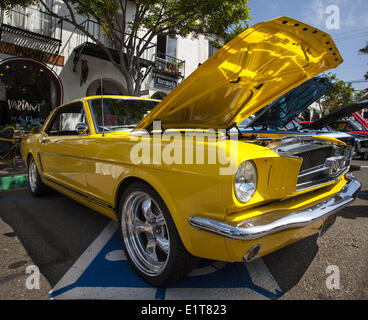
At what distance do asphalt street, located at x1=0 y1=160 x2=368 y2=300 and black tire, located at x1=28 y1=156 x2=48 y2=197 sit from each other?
56 centimetres

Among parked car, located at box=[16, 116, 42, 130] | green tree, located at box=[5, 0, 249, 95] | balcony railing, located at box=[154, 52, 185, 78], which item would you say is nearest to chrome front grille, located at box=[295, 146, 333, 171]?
green tree, located at box=[5, 0, 249, 95]

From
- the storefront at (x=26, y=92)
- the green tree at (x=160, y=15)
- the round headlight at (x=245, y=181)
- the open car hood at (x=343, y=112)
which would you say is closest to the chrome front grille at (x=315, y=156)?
the round headlight at (x=245, y=181)

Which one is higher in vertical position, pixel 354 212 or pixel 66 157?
pixel 66 157

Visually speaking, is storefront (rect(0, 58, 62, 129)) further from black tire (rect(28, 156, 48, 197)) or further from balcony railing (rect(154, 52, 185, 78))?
black tire (rect(28, 156, 48, 197))

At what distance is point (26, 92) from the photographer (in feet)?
30.5

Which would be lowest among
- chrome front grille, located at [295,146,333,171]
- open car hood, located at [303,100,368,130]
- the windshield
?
chrome front grille, located at [295,146,333,171]

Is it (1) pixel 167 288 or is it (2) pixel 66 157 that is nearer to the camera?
(1) pixel 167 288

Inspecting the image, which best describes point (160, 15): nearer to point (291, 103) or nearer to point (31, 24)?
point (31, 24)

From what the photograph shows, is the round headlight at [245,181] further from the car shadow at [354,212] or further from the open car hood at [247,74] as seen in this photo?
the car shadow at [354,212]

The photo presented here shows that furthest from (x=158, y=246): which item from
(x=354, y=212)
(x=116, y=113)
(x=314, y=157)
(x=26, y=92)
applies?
(x=26, y=92)

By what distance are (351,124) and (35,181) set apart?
10.3m

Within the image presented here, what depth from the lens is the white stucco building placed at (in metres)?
8.53

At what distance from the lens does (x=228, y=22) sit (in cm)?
759
